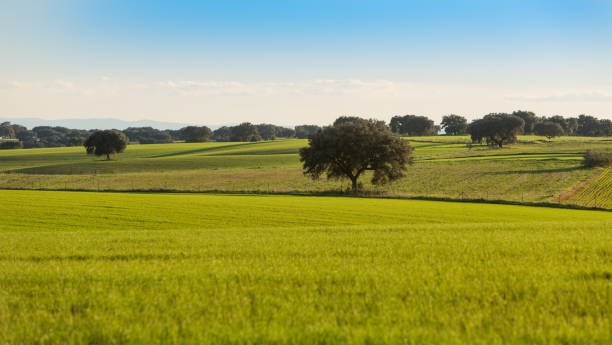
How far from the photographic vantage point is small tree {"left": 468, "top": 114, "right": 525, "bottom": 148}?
442 ft

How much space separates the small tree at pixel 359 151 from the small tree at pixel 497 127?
301 ft

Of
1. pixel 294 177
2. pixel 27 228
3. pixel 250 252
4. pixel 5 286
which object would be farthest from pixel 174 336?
pixel 294 177

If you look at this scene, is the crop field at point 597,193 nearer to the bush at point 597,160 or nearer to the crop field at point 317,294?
the bush at point 597,160

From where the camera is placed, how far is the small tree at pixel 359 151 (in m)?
55.3

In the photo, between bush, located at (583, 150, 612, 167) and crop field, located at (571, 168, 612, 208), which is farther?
bush, located at (583, 150, 612, 167)

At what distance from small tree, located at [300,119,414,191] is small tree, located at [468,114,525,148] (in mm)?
91687

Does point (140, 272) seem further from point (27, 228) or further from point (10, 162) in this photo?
point (10, 162)

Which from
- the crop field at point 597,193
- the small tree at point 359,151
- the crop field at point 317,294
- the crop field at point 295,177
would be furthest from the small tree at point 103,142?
the crop field at point 317,294

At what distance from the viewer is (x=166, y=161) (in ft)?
365

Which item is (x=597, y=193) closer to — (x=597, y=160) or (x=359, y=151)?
(x=359, y=151)

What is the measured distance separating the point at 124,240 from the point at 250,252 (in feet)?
20.6

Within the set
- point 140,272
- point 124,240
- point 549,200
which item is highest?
point 140,272

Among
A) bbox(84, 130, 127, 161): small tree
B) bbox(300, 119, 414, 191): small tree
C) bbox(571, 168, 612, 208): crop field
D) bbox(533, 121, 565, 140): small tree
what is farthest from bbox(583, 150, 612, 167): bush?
bbox(533, 121, 565, 140): small tree

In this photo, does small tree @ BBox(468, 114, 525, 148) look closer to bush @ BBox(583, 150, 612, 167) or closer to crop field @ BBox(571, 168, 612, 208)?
bush @ BBox(583, 150, 612, 167)
